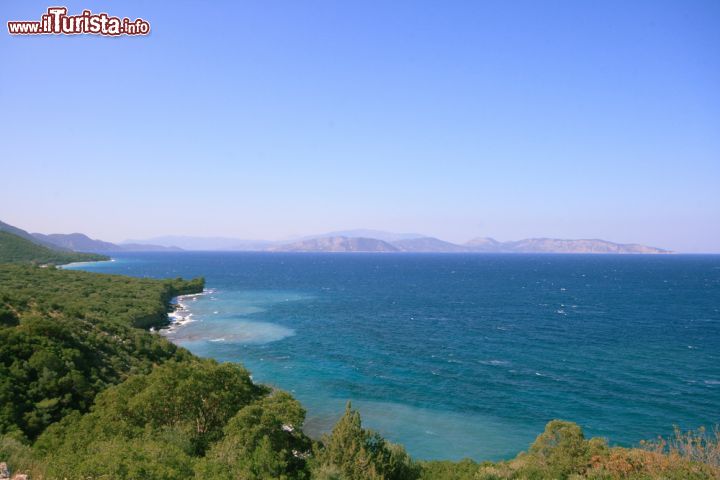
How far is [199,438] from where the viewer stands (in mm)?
22953

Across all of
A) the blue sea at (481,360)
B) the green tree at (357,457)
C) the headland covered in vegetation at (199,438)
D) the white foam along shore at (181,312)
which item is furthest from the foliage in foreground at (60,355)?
the green tree at (357,457)

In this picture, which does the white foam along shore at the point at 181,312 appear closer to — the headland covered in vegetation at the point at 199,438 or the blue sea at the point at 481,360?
the blue sea at the point at 481,360

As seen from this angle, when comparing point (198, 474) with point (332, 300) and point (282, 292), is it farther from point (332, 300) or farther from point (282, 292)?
point (282, 292)

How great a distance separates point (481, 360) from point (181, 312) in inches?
2611

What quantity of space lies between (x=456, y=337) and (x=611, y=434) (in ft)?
111

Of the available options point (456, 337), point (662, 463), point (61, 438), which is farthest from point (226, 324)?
point (662, 463)

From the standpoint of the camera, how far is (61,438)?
22.7 meters

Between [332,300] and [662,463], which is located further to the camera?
[332,300]

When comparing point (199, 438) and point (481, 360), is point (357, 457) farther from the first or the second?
point (481, 360)

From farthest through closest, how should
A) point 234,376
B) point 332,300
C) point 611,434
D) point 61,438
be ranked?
point 332,300 < point 611,434 < point 234,376 < point 61,438

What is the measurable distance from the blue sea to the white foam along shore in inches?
82.1

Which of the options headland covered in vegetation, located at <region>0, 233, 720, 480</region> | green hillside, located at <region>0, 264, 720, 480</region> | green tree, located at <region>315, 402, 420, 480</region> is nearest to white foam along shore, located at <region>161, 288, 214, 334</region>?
headland covered in vegetation, located at <region>0, 233, 720, 480</region>

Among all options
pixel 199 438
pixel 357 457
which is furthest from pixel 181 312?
pixel 357 457

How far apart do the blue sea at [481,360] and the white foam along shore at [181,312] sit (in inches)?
82.1
